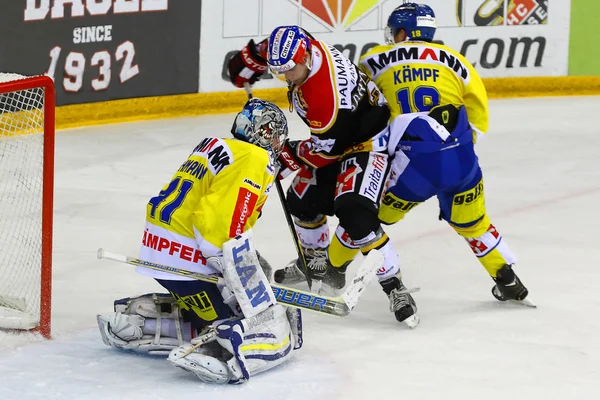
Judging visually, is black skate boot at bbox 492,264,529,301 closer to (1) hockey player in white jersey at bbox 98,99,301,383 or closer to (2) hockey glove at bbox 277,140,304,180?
(2) hockey glove at bbox 277,140,304,180

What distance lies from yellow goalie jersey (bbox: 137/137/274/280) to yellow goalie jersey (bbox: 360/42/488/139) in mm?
845

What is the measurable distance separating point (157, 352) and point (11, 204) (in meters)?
1.21

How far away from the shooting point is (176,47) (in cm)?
726

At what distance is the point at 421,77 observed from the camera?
4.22 metres

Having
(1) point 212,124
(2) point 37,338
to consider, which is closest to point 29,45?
(1) point 212,124

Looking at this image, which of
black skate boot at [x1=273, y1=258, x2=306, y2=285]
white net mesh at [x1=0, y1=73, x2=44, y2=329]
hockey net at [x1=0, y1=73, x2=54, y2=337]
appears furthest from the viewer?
black skate boot at [x1=273, y1=258, x2=306, y2=285]

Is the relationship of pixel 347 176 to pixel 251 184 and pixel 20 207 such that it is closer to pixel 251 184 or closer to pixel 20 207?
pixel 251 184

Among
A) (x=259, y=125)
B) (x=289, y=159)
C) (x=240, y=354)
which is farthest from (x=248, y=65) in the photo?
(x=240, y=354)

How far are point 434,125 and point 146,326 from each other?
4.08 feet

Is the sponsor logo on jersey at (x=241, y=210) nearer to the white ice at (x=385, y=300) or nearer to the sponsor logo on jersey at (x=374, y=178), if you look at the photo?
the white ice at (x=385, y=300)

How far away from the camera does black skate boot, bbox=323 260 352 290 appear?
4535 mm

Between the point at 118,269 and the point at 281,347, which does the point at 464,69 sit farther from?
the point at 118,269

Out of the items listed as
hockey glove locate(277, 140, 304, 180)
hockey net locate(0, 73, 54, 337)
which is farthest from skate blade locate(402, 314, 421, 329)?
hockey net locate(0, 73, 54, 337)

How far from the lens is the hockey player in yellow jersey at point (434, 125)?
13.9 ft
